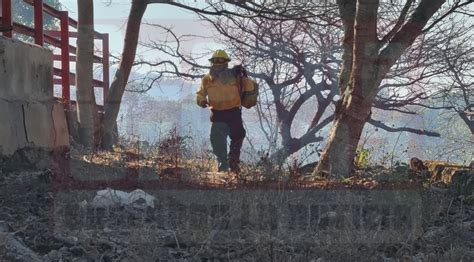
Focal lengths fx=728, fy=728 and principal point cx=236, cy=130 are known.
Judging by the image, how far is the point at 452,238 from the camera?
15.3 ft

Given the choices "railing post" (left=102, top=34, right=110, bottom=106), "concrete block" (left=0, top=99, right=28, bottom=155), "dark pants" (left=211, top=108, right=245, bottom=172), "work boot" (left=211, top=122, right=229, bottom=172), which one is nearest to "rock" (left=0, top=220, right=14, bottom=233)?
"concrete block" (left=0, top=99, right=28, bottom=155)

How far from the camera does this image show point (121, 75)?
10.2 meters

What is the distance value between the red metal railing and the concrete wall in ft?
1.39

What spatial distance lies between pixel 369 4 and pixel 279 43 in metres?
6.79

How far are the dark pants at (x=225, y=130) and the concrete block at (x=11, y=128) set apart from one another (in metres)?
2.50

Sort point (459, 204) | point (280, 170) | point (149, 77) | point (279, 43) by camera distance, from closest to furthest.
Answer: point (459, 204) < point (280, 170) < point (279, 43) < point (149, 77)

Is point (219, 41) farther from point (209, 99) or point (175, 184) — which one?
point (175, 184)

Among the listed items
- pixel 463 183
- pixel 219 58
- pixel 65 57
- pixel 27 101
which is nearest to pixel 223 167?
pixel 219 58

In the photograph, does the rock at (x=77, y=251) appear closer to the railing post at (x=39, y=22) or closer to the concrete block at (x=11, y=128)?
the concrete block at (x=11, y=128)

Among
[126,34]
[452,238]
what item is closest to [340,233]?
[452,238]

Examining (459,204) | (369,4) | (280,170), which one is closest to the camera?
(459,204)

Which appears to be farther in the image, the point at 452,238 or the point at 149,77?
the point at 149,77

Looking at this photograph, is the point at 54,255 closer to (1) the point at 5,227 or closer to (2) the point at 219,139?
(1) the point at 5,227

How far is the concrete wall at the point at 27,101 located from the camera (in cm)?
648
